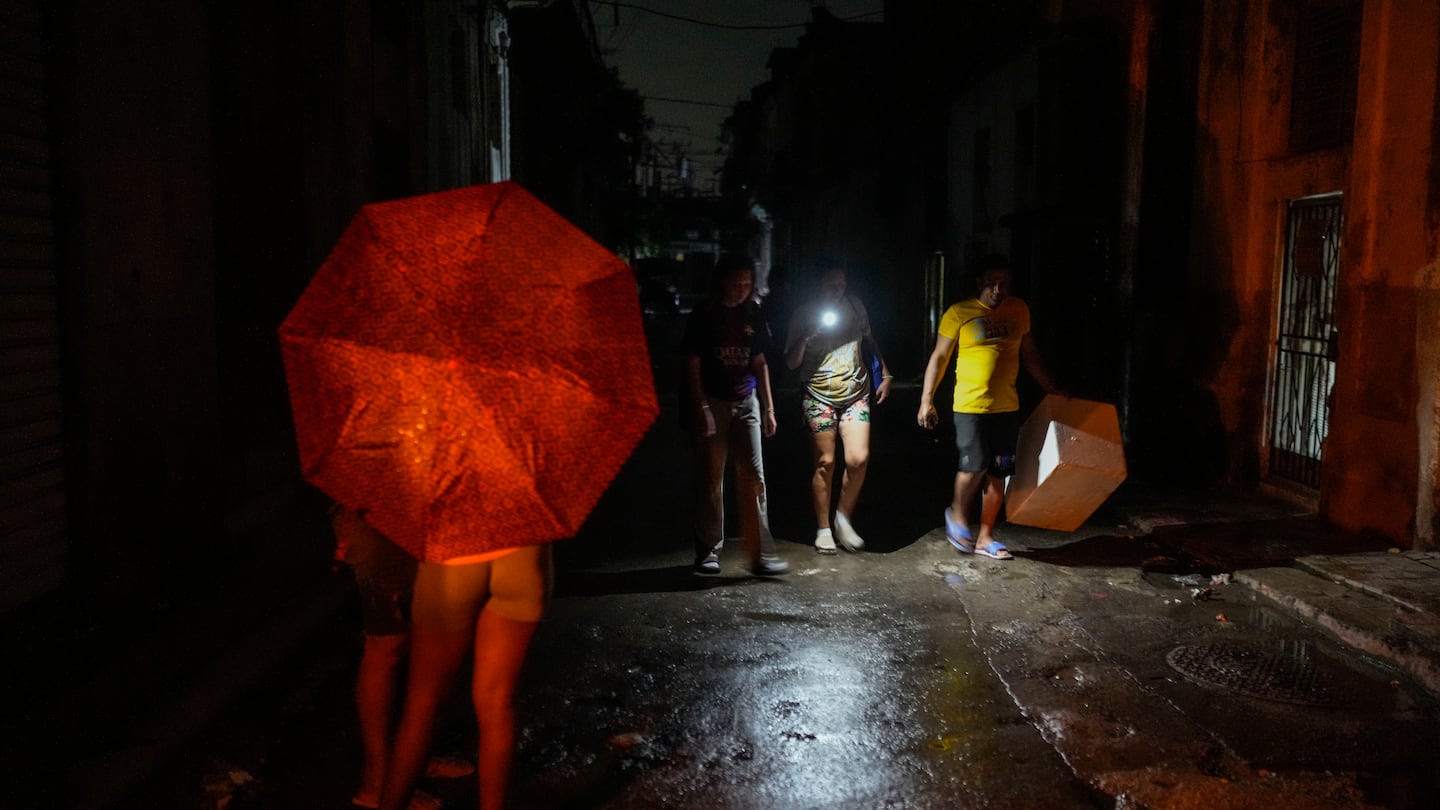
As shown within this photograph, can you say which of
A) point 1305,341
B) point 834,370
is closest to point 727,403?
point 834,370

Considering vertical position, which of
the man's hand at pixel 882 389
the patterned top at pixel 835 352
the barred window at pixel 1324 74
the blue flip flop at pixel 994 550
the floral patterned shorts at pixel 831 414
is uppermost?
the barred window at pixel 1324 74

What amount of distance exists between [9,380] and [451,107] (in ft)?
39.3

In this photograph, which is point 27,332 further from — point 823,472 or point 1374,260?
point 1374,260

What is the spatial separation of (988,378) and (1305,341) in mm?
3450

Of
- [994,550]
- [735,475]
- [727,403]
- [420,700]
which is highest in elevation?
[727,403]

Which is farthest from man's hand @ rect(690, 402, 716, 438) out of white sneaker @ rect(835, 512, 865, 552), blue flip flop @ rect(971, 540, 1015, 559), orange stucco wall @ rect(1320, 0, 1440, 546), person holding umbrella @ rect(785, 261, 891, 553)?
orange stucco wall @ rect(1320, 0, 1440, 546)

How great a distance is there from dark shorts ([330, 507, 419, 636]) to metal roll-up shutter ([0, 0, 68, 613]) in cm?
221

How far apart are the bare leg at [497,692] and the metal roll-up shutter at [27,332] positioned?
8.90ft

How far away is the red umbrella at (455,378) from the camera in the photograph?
270cm

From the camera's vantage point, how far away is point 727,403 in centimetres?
648

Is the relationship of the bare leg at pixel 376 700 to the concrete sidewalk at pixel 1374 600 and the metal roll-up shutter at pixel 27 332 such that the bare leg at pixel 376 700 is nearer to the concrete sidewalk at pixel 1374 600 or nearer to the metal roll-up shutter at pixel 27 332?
the metal roll-up shutter at pixel 27 332

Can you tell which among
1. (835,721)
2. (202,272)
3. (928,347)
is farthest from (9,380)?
(928,347)

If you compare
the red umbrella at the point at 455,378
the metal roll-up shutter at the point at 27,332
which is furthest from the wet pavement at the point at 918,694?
the red umbrella at the point at 455,378

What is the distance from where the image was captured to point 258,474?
812 centimetres
